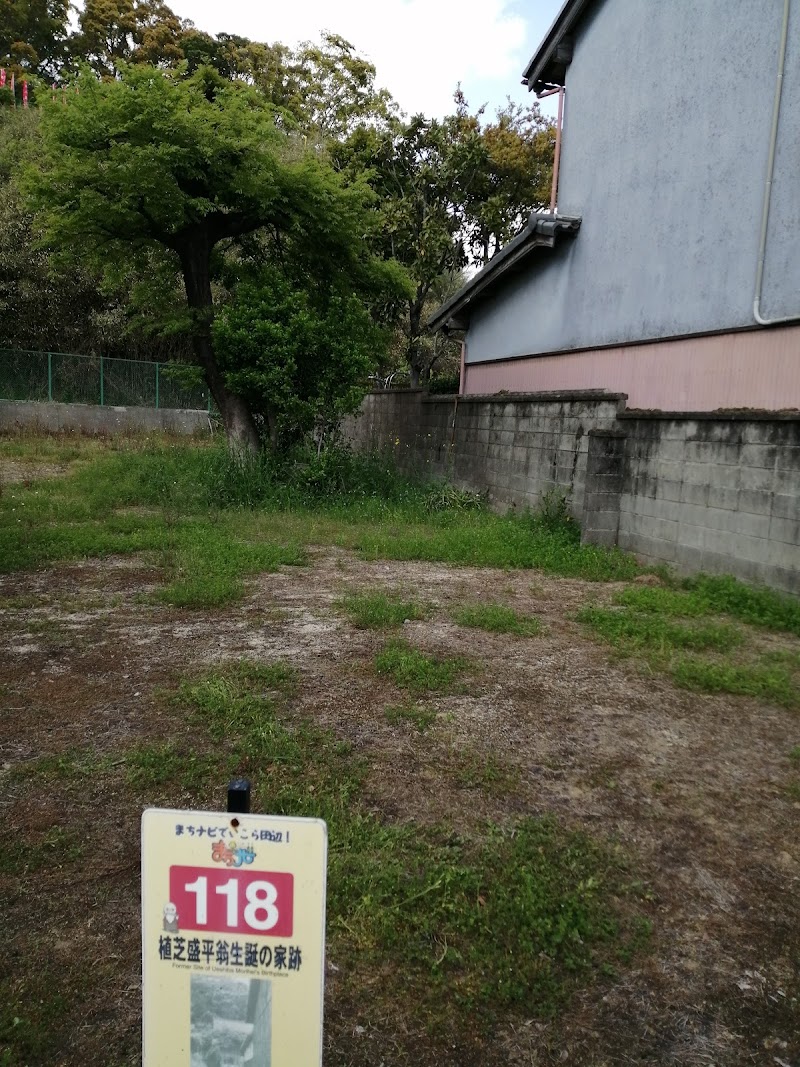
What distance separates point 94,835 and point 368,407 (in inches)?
540

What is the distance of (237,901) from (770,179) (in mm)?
7741

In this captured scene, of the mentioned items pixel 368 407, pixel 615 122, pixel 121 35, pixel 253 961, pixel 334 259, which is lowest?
pixel 253 961

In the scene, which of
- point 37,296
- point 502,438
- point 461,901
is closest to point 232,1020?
point 461,901

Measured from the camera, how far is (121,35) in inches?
1222

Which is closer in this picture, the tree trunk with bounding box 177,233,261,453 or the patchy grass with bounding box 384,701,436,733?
the patchy grass with bounding box 384,701,436,733

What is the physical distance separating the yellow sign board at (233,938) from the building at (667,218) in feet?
21.8

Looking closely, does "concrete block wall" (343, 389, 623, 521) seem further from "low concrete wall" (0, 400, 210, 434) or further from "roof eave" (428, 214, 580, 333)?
"low concrete wall" (0, 400, 210, 434)

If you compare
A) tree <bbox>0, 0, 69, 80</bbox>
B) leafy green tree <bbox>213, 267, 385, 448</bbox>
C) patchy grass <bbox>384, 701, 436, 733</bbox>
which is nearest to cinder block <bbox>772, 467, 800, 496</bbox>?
patchy grass <bbox>384, 701, 436, 733</bbox>

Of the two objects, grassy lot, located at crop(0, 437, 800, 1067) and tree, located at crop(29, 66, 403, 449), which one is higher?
tree, located at crop(29, 66, 403, 449)

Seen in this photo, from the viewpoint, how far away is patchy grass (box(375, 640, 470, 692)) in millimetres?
4336

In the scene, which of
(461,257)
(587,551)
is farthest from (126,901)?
(461,257)

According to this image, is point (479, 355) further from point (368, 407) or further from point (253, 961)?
point (253, 961)

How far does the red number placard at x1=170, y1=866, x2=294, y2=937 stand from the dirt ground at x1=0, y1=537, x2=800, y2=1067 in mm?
807

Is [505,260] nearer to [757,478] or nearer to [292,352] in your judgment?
[292,352]
